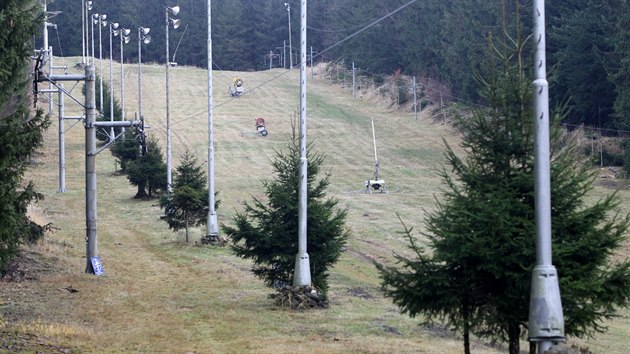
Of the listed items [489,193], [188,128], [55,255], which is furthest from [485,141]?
[188,128]

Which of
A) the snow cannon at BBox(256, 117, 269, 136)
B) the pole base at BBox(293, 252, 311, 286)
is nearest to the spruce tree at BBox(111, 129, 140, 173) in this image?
the snow cannon at BBox(256, 117, 269, 136)

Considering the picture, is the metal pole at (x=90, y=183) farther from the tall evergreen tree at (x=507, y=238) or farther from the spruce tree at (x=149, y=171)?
the spruce tree at (x=149, y=171)

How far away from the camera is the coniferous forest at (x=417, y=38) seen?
58625mm

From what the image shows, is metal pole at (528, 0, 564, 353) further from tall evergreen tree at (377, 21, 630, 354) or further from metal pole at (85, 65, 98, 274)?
metal pole at (85, 65, 98, 274)

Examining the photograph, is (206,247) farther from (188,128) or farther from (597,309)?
(188,128)

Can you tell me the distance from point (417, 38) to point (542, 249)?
84.3m

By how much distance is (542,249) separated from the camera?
11.3 m

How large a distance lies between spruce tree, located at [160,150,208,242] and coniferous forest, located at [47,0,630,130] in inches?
324

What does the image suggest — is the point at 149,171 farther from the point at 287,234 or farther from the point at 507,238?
the point at 507,238

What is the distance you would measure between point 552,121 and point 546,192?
3535mm

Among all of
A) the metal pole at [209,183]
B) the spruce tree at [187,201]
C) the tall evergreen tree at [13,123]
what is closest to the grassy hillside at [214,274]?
the metal pole at [209,183]

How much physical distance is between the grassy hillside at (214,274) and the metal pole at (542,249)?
6.15 metres

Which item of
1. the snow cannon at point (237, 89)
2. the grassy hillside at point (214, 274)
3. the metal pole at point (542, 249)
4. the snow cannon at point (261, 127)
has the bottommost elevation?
the grassy hillside at point (214, 274)

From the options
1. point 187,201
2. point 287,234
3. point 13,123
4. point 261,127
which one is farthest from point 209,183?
point 261,127
